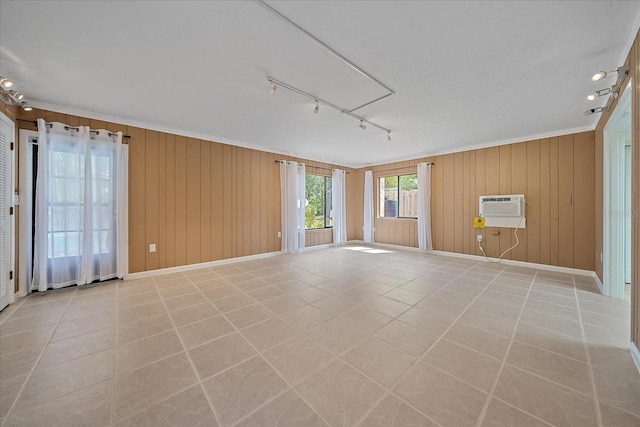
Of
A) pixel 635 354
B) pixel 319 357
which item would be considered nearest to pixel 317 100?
pixel 319 357

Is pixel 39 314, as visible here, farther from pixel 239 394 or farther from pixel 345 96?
pixel 345 96

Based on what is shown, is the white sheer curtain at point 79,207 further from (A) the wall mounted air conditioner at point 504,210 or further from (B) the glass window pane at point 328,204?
(A) the wall mounted air conditioner at point 504,210

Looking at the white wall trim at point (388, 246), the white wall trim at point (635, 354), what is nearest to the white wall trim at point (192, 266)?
the white wall trim at point (388, 246)

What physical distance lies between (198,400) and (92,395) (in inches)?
25.2

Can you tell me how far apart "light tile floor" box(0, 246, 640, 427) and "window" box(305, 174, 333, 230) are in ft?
11.3

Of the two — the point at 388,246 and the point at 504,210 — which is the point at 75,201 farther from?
the point at 504,210

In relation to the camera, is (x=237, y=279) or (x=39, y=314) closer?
(x=39, y=314)

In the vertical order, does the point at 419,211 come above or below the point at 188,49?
below

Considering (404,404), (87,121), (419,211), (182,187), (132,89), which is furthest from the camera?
(419,211)

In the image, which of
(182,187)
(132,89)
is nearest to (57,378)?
(132,89)

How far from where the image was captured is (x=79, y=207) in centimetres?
325

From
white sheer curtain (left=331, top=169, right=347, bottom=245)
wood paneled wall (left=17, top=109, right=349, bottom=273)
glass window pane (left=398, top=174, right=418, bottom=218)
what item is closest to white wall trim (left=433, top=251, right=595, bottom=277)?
glass window pane (left=398, top=174, right=418, bottom=218)

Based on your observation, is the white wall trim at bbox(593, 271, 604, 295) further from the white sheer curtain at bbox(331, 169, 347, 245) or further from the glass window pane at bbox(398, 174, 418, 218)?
the white sheer curtain at bbox(331, 169, 347, 245)

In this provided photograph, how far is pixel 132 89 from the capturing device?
2.68 meters
